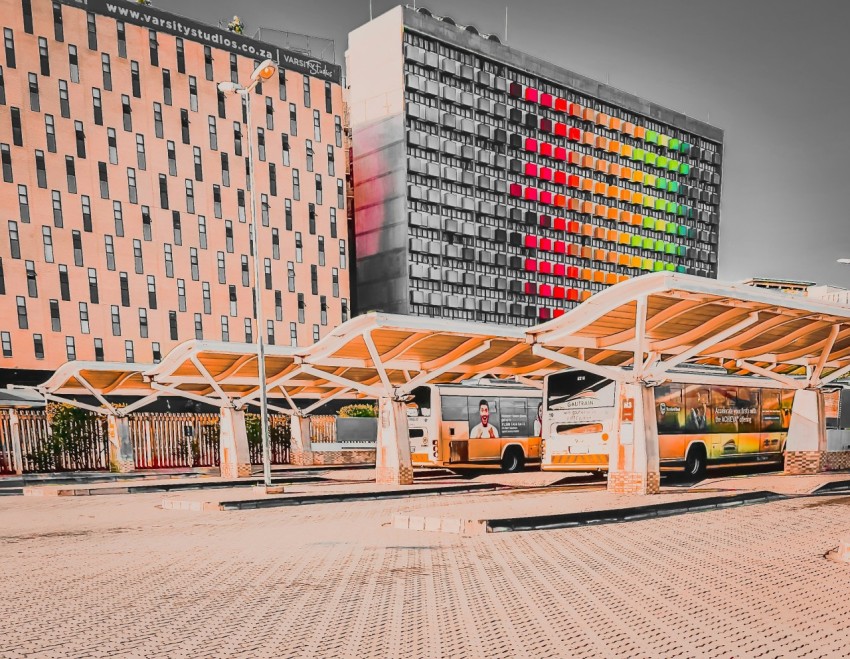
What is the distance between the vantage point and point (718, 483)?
16.9m

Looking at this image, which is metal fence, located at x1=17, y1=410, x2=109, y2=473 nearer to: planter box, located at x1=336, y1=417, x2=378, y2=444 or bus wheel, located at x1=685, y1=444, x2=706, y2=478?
planter box, located at x1=336, y1=417, x2=378, y2=444

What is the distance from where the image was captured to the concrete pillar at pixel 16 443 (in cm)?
2770

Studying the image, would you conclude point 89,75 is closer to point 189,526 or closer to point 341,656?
point 189,526

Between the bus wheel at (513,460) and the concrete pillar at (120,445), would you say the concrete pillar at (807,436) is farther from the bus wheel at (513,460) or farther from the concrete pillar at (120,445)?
the concrete pillar at (120,445)

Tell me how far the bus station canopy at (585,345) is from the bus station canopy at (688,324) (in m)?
0.03

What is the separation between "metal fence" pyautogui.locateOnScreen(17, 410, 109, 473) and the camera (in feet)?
94.4

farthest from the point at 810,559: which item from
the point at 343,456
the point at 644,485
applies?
the point at 343,456

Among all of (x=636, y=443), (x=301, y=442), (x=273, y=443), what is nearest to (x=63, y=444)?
(x=273, y=443)

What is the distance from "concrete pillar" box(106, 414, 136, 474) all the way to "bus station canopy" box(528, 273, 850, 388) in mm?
18629

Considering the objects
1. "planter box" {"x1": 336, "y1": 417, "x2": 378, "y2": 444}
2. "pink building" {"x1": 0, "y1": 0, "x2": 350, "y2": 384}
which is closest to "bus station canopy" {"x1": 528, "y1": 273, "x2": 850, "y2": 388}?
"planter box" {"x1": 336, "y1": 417, "x2": 378, "y2": 444}

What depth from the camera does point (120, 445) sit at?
27.2 m

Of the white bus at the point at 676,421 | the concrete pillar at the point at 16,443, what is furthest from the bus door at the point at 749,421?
the concrete pillar at the point at 16,443

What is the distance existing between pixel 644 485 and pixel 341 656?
10.6 metres

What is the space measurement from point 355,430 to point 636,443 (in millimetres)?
25795
